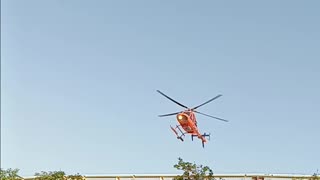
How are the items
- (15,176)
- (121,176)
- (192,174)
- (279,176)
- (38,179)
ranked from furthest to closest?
(121,176) < (279,176) < (15,176) < (38,179) < (192,174)

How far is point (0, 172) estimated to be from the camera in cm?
3878

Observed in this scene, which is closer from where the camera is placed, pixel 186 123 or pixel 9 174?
pixel 9 174

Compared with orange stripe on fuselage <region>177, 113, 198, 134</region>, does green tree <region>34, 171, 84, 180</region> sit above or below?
below

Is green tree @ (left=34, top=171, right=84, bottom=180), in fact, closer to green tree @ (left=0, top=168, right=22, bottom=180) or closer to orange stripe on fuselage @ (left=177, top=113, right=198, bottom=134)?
green tree @ (left=0, top=168, right=22, bottom=180)

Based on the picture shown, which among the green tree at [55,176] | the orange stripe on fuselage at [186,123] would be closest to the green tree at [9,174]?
the green tree at [55,176]

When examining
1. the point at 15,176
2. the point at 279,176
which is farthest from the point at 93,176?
the point at 279,176

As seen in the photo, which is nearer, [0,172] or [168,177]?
[0,172]

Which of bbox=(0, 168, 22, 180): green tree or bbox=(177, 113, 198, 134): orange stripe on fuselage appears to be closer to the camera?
bbox=(0, 168, 22, 180): green tree

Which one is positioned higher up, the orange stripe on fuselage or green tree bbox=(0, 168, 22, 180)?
the orange stripe on fuselage

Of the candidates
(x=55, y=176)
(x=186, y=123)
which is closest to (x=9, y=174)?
(x=55, y=176)

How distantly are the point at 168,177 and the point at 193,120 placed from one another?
735cm

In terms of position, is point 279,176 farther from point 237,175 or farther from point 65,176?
point 65,176

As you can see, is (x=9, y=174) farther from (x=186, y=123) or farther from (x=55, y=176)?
(x=186, y=123)

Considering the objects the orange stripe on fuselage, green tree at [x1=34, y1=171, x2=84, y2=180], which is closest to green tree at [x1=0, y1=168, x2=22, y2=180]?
green tree at [x1=34, y1=171, x2=84, y2=180]
